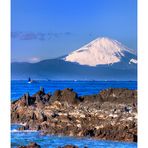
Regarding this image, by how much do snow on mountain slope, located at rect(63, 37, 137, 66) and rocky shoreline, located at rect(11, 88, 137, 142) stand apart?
221mm

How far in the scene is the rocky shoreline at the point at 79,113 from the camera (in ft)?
14.9

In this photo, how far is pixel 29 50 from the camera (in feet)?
15.1

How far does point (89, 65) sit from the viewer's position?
4625 mm

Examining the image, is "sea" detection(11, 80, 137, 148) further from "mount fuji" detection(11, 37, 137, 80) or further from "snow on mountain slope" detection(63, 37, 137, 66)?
"snow on mountain slope" detection(63, 37, 137, 66)

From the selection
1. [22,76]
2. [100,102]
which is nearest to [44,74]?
[22,76]

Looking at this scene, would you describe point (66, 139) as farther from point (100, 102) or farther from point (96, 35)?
point (96, 35)

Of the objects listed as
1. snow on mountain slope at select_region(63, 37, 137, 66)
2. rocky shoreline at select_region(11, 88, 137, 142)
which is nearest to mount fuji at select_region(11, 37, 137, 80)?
snow on mountain slope at select_region(63, 37, 137, 66)

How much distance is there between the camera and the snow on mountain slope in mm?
4512

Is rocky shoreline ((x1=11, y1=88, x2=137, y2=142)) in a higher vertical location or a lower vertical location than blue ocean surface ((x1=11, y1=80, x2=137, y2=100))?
lower

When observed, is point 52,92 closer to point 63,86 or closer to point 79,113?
point 63,86

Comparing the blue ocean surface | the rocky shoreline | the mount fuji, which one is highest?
the mount fuji

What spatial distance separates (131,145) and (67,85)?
0.62 meters

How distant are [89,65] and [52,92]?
1.08 ft

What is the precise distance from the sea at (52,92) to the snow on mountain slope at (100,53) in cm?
16
